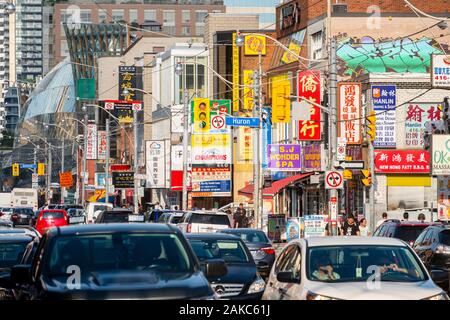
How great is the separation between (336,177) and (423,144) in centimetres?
1754

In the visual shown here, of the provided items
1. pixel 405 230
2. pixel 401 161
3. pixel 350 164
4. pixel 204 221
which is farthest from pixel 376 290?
pixel 401 161

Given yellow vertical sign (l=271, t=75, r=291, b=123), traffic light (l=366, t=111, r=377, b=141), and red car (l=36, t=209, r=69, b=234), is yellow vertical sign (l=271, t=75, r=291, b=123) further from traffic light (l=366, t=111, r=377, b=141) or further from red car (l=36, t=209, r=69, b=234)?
→ red car (l=36, t=209, r=69, b=234)

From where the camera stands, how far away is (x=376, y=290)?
13.0 meters

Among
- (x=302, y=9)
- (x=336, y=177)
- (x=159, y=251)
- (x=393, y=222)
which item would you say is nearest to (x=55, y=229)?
(x=159, y=251)

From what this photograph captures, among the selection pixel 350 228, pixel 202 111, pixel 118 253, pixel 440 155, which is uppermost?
pixel 202 111

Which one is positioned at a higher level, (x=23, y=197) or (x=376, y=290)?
(x=376, y=290)

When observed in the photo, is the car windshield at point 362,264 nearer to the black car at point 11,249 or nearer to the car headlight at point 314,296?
the car headlight at point 314,296

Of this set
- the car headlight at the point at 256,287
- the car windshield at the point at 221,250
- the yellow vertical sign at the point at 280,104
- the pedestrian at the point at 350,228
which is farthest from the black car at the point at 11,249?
the yellow vertical sign at the point at 280,104

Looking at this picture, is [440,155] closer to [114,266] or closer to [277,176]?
[277,176]

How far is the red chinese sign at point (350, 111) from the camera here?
51625 mm

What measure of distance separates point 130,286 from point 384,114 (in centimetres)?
4320

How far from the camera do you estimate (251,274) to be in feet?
65.5

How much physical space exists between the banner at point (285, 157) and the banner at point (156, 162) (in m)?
28.1

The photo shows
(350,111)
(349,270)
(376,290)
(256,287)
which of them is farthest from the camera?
(350,111)
